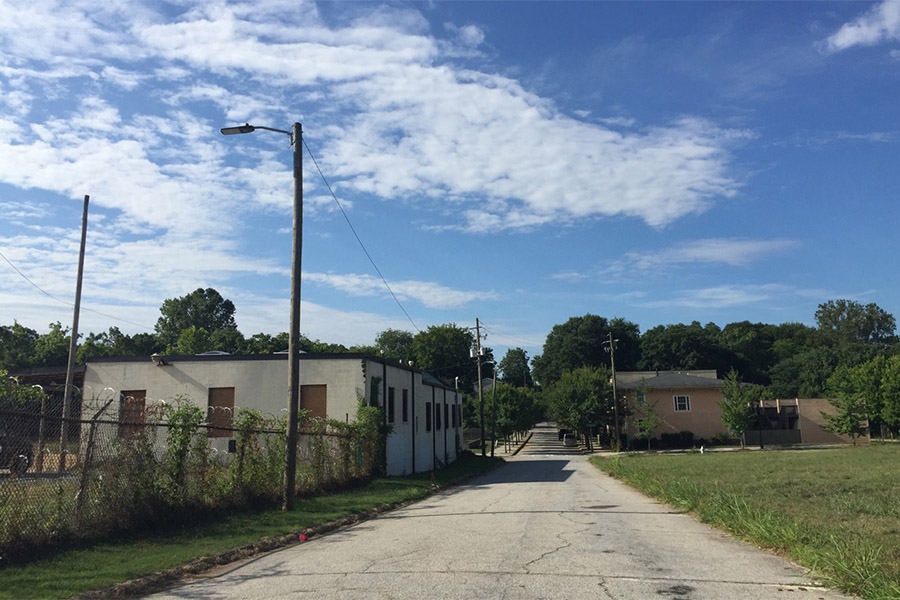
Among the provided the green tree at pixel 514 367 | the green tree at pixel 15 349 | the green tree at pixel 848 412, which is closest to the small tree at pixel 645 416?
the green tree at pixel 848 412

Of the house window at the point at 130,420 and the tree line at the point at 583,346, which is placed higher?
the tree line at the point at 583,346

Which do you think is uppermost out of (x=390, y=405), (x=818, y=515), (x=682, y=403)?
(x=682, y=403)

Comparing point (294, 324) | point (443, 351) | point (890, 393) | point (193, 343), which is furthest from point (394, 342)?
point (294, 324)

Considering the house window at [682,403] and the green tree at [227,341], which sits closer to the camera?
the house window at [682,403]

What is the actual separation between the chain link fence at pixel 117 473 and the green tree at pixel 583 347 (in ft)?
291

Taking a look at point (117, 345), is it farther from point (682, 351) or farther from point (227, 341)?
point (682, 351)

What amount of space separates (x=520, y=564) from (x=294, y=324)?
8.50m

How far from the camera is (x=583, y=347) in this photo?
10381cm

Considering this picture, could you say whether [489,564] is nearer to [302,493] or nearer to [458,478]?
[302,493]

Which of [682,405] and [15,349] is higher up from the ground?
[15,349]

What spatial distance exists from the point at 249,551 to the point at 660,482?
45.7 feet

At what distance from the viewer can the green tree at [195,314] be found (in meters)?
109

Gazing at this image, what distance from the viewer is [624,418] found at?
2451 inches

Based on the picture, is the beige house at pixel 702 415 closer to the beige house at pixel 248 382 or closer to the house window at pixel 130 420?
the beige house at pixel 248 382
